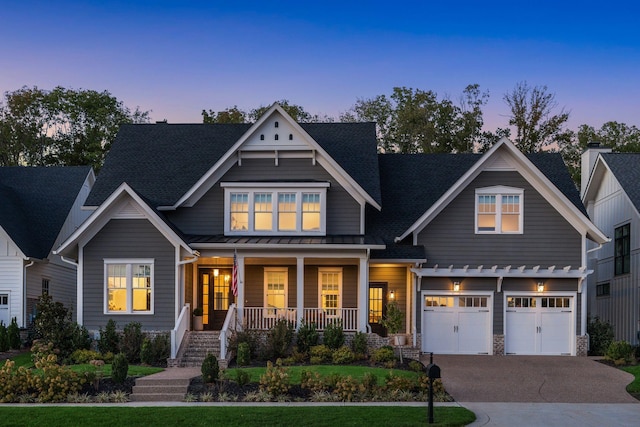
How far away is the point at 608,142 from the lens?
5181 cm

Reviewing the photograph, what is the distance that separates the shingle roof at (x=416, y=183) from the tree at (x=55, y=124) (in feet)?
87.7

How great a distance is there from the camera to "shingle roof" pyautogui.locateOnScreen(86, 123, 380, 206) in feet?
99.4

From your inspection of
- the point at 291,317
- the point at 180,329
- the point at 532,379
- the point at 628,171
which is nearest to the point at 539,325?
the point at 532,379

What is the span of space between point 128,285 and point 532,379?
12648 millimetres

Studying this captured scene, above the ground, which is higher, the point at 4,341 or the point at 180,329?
the point at 180,329

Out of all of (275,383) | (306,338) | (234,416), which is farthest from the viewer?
(306,338)

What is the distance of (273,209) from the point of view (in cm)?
2886

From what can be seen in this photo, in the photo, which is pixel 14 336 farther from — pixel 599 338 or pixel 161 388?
pixel 599 338

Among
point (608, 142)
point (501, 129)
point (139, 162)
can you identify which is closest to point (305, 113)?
point (501, 129)

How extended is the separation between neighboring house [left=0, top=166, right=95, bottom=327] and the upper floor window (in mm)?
20350

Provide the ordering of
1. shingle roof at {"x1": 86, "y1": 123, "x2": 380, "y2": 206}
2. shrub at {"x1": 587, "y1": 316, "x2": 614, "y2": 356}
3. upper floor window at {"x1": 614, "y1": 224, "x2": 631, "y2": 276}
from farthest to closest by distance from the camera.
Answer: upper floor window at {"x1": 614, "y1": 224, "x2": 631, "y2": 276}, shingle roof at {"x1": 86, "y1": 123, "x2": 380, "y2": 206}, shrub at {"x1": 587, "y1": 316, "x2": 614, "y2": 356}

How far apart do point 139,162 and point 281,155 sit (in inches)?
241

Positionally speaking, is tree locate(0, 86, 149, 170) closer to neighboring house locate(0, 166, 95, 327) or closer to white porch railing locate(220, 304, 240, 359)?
neighboring house locate(0, 166, 95, 327)

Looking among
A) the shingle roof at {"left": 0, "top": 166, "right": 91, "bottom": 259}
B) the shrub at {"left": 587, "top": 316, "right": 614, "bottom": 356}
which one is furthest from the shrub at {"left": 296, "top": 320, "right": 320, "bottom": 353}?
the shingle roof at {"left": 0, "top": 166, "right": 91, "bottom": 259}
